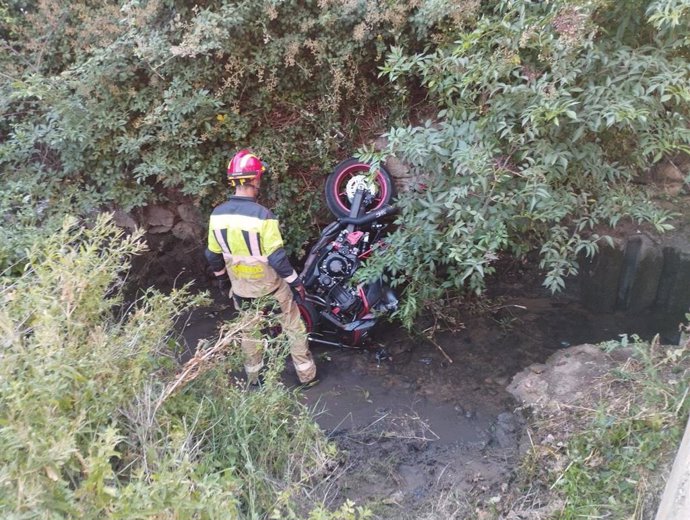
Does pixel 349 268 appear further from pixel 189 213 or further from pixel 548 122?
pixel 548 122

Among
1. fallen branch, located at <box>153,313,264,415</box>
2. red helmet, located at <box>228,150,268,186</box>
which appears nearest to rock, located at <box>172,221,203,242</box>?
red helmet, located at <box>228,150,268,186</box>

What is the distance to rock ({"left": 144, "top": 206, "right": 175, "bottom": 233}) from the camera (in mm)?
5648

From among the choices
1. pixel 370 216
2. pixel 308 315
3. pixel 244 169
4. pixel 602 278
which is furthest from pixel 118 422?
pixel 602 278

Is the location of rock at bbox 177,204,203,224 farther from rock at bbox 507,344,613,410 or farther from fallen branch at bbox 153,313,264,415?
rock at bbox 507,344,613,410

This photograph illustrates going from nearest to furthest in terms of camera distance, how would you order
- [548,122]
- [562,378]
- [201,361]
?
1. [201,361]
2. [548,122]
3. [562,378]

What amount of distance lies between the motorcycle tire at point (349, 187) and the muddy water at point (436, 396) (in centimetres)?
128

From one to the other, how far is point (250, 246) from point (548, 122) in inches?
95.6

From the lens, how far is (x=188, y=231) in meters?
5.86

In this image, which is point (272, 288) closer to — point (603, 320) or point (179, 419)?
point (179, 419)

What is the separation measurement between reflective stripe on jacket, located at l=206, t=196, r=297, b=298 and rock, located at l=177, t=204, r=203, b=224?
130 cm

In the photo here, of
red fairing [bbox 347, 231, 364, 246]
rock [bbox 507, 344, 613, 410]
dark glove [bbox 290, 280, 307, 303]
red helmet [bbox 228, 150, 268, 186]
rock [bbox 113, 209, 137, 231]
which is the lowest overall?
rock [bbox 507, 344, 613, 410]

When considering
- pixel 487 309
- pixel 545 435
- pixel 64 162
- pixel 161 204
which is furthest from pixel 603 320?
pixel 64 162

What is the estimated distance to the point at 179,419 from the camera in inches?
108

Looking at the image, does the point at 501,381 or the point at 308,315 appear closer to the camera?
the point at 501,381
